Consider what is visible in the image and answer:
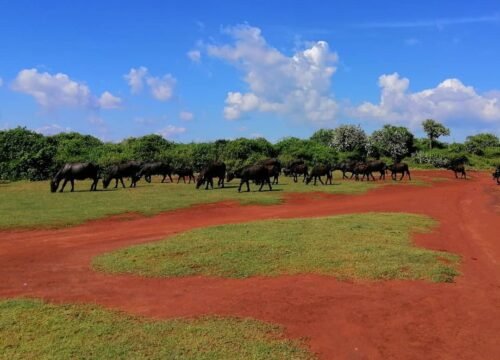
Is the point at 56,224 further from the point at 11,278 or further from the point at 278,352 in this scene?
the point at 278,352

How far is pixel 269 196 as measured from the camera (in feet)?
93.3

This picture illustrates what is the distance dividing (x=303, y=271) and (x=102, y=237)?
27.0 feet

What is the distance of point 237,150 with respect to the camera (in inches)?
2267

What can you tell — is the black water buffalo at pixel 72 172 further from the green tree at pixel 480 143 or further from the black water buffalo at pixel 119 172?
the green tree at pixel 480 143

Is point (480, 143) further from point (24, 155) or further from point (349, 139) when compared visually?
point (24, 155)

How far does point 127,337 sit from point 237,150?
49932 millimetres

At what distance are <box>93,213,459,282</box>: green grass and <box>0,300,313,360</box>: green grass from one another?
296 centimetres

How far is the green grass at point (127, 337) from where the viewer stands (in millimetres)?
7520

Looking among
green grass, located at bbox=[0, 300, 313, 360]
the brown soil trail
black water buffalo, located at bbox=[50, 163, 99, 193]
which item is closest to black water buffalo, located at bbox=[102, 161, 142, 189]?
black water buffalo, located at bbox=[50, 163, 99, 193]

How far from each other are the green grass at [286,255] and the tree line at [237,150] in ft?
117

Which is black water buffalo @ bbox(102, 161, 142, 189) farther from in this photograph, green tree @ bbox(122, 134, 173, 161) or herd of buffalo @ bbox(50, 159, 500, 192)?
green tree @ bbox(122, 134, 173, 161)

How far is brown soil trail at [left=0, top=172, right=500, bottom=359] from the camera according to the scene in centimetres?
824

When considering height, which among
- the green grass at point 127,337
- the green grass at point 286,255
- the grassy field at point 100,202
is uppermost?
the grassy field at point 100,202

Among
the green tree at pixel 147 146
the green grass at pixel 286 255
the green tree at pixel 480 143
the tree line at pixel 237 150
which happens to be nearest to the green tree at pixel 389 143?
the tree line at pixel 237 150
